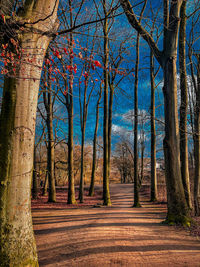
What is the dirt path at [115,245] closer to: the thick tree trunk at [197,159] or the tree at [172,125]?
the tree at [172,125]

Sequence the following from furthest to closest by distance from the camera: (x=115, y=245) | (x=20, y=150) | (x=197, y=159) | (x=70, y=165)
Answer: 1. (x=70, y=165)
2. (x=197, y=159)
3. (x=115, y=245)
4. (x=20, y=150)

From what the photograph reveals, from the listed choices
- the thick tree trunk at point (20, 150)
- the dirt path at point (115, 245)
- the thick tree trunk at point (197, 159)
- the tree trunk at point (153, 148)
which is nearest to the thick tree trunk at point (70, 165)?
the tree trunk at point (153, 148)

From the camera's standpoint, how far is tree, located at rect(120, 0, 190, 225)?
21.8ft

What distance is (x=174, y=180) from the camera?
Result: 22.4ft

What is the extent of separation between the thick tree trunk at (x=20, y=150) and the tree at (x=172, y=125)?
16.0 ft

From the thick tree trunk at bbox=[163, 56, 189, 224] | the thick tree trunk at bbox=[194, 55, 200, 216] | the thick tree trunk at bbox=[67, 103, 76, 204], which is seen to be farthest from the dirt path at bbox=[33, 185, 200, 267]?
the thick tree trunk at bbox=[67, 103, 76, 204]

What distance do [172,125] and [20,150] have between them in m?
5.94

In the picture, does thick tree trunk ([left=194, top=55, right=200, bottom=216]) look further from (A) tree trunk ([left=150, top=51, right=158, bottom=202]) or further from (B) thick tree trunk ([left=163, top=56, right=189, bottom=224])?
(A) tree trunk ([left=150, top=51, right=158, bottom=202])

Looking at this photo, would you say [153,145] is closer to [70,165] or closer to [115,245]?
[70,165]

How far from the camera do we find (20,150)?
9.71ft

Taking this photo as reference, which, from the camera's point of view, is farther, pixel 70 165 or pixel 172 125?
pixel 70 165

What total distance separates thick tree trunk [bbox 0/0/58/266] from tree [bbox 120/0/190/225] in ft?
16.0

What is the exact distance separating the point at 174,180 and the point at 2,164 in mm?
6016

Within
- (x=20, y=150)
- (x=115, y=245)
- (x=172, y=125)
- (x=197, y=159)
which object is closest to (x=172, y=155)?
(x=172, y=125)
